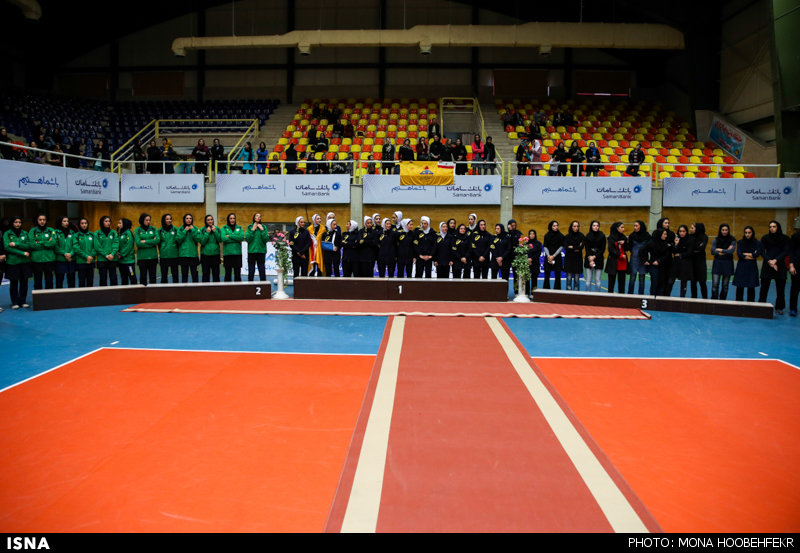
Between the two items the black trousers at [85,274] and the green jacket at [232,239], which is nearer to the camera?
the black trousers at [85,274]

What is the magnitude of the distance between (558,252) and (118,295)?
9.82 metres

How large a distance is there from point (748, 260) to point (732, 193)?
763cm

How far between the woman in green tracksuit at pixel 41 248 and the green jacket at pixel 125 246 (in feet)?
4.22

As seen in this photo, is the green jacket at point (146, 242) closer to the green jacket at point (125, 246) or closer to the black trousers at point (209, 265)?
the green jacket at point (125, 246)

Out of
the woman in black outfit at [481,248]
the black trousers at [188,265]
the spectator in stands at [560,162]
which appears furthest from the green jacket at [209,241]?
the spectator in stands at [560,162]

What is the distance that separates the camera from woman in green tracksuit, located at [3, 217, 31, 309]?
35.3 feet

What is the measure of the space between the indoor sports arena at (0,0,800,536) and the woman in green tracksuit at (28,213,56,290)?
0.08m

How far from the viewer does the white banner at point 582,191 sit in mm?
17469

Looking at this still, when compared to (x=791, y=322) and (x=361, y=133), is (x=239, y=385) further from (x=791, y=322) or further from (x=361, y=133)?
(x=361, y=133)

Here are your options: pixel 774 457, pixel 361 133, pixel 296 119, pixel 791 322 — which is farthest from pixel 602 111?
pixel 774 457

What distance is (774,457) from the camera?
435 cm

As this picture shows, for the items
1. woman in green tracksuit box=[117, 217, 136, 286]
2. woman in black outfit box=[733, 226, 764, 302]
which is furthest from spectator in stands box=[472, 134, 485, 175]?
woman in green tracksuit box=[117, 217, 136, 286]

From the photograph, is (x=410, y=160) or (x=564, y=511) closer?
(x=564, y=511)

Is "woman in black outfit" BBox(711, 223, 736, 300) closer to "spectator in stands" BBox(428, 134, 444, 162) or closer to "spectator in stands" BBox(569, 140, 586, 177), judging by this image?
"spectator in stands" BBox(569, 140, 586, 177)
